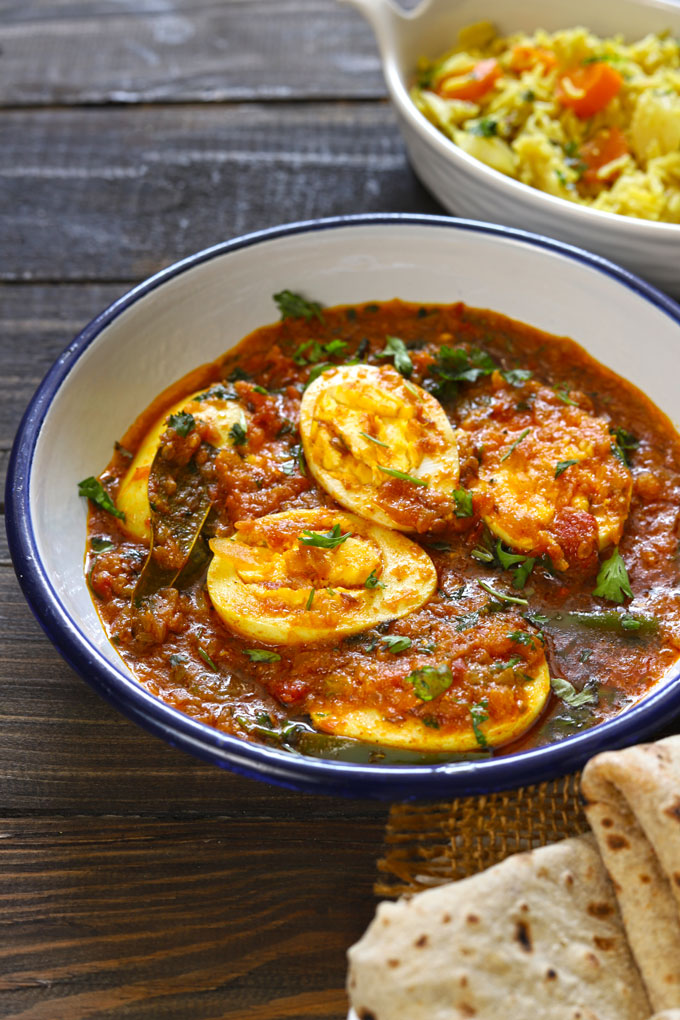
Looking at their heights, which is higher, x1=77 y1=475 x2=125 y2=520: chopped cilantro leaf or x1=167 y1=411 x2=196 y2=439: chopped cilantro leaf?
x1=167 y1=411 x2=196 y2=439: chopped cilantro leaf

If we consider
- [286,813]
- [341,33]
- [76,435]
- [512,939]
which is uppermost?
[341,33]

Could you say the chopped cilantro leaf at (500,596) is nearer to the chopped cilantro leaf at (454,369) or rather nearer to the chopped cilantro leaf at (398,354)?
the chopped cilantro leaf at (454,369)

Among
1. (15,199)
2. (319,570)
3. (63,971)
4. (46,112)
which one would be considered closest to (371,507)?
(319,570)

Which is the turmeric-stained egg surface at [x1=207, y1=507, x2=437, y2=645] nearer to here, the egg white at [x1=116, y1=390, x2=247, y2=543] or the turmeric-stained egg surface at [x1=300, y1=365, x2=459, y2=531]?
the turmeric-stained egg surface at [x1=300, y1=365, x2=459, y2=531]

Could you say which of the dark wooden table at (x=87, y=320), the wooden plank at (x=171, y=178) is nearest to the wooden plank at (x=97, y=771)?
the dark wooden table at (x=87, y=320)

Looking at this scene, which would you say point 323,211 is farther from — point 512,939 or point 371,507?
point 512,939

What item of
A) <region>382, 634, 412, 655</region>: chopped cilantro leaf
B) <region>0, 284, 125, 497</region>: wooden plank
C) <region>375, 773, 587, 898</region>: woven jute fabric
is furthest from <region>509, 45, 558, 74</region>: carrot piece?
<region>375, 773, 587, 898</region>: woven jute fabric

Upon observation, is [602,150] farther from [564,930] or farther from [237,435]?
[564,930]
